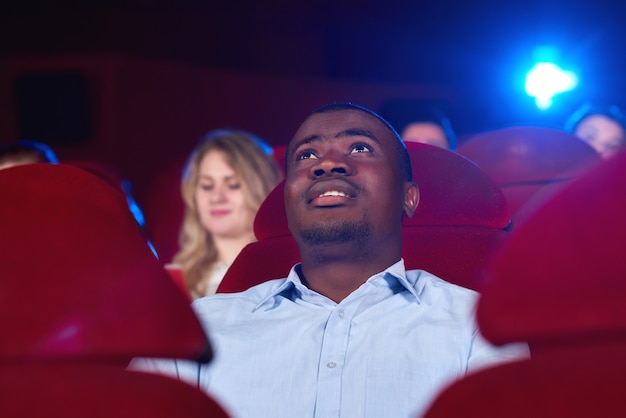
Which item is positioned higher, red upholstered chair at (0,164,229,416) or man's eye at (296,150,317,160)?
red upholstered chair at (0,164,229,416)

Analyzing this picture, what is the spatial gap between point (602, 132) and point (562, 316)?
266 centimetres

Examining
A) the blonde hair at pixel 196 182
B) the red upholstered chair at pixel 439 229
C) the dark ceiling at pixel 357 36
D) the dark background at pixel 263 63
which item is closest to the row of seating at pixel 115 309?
the red upholstered chair at pixel 439 229

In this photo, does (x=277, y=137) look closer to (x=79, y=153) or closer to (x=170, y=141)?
(x=170, y=141)

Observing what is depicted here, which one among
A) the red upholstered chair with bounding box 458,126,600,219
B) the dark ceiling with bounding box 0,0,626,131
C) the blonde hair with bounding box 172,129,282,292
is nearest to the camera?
the red upholstered chair with bounding box 458,126,600,219

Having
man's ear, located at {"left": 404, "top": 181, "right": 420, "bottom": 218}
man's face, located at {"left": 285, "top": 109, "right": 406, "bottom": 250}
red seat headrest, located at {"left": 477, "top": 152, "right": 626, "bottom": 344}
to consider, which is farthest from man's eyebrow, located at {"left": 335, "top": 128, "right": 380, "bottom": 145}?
red seat headrest, located at {"left": 477, "top": 152, "right": 626, "bottom": 344}

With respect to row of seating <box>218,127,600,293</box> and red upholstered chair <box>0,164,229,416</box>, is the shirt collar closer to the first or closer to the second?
row of seating <box>218,127,600,293</box>

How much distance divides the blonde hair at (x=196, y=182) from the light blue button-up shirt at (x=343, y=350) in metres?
1.40

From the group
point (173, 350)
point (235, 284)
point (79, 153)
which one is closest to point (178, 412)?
point (173, 350)

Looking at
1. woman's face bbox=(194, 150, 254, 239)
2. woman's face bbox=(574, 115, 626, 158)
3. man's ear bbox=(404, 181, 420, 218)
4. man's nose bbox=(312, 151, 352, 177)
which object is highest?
man's nose bbox=(312, 151, 352, 177)

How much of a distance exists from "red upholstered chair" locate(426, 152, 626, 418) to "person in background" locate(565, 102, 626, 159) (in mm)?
2560

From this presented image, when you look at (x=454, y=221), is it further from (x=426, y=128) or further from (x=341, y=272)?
(x=426, y=128)

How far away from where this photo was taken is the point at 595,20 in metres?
4.61

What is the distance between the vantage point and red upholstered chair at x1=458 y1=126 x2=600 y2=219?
1.97m

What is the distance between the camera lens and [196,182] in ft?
9.05
